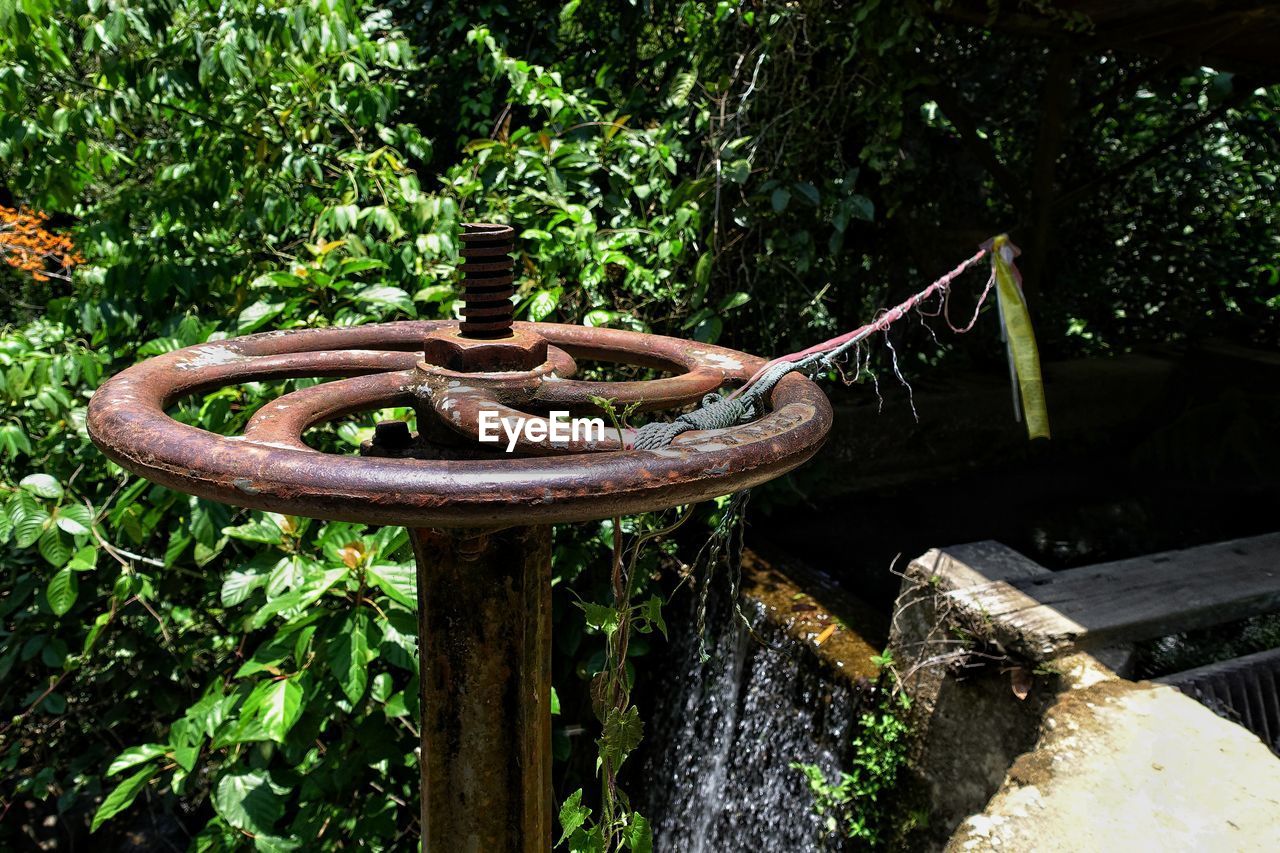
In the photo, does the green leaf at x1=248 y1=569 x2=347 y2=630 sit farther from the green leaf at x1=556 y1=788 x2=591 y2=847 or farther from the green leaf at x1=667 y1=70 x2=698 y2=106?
the green leaf at x1=667 y1=70 x2=698 y2=106

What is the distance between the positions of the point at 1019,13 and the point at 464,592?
3267 mm

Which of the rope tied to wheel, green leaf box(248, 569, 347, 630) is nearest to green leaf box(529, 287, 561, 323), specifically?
green leaf box(248, 569, 347, 630)

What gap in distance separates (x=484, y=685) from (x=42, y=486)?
178 cm

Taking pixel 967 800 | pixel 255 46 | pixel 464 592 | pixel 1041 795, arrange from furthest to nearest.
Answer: pixel 255 46 < pixel 967 800 < pixel 1041 795 < pixel 464 592

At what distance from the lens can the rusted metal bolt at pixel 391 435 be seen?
1520mm

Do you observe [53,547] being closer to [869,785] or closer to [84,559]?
[84,559]


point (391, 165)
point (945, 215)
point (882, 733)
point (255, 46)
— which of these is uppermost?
point (255, 46)

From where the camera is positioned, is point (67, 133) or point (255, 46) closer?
point (255, 46)

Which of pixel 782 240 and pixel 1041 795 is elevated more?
pixel 782 240

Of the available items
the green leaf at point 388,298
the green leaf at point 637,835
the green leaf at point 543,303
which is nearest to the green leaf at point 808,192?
the green leaf at point 543,303

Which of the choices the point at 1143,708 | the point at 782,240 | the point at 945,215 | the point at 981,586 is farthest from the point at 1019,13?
the point at 1143,708

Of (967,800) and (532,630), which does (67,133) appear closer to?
(532,630)

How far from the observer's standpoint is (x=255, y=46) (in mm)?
2785

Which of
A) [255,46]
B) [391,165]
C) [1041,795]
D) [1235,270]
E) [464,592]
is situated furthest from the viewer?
[1235,270]
